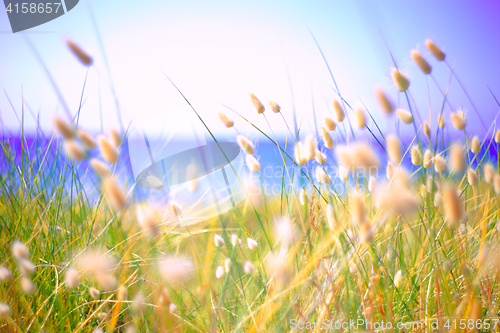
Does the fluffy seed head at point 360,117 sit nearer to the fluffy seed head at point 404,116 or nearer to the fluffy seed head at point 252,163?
the fluffy seed head at point 404,116

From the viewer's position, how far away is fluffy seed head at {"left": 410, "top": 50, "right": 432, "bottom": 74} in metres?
0.76

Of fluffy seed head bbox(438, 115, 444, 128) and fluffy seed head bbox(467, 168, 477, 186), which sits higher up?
fluffy seed head bbox(438, 115, 444, 128)

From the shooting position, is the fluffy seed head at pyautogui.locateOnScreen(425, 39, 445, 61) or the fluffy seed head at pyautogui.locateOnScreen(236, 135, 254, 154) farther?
the fluffy seed head at pyautogui.locateOnScreen(425, 39, 445, 61)

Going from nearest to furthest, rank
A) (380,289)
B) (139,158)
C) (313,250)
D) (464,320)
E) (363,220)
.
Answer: (363,220) < (464,320) < (380,289) < (313,250) < (139,158)

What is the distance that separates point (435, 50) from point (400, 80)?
18 cm

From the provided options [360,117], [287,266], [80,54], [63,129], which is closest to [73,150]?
[63,129]

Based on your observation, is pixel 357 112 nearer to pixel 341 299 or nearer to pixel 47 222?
pixel 341 299

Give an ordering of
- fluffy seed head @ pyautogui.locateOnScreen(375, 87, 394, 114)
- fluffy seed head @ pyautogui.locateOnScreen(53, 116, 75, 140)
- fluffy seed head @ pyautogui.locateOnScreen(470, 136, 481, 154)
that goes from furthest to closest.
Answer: fluffy seed head @ pyautogui.locateOnScreen(470, 136, 481, 154), fluffy seed head @ pyautogui.locateOnScreen(375, 87, 394, 114), fluffy seed head @ pyautogui.locateOnScreen(53, 116, 75, 140)

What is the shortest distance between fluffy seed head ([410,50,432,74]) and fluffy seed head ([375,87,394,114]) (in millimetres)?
189

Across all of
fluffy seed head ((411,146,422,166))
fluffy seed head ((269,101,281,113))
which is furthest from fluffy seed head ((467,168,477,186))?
fluffy seed head ((269,101,281,113))

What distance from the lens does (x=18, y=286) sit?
0.68 metres

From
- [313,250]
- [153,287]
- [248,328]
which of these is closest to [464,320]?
[313,250]

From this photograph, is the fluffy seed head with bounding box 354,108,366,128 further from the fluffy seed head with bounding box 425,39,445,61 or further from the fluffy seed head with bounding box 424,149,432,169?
the fluffy seed head with bounding box 425,39,445,61

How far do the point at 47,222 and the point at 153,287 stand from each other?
379 millimetres
